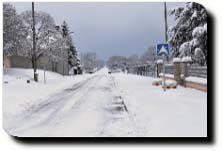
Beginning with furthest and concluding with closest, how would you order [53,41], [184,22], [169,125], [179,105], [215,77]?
[53,41] → [184,22] → [179,105] → [169,125] → [215,77]

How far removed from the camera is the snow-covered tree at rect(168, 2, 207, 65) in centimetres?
1115

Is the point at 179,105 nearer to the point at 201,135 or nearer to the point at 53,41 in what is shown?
the point at 201,135

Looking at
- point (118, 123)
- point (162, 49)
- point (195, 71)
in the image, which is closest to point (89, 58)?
point (162, 49)

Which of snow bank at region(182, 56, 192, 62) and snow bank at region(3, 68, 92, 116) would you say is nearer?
snow bank at region(3, 68, 92, 116)

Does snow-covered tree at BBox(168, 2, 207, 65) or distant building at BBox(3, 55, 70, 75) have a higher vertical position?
snow-covered tree at BBox(168, 2, 207, 65)

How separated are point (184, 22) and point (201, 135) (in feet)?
27.8

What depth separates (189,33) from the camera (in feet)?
44.2

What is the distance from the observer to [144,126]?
706 centimetres

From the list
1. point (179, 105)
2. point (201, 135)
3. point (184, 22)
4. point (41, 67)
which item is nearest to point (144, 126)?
point (201, 135)

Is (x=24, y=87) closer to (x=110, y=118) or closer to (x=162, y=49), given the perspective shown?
(x=162, y=49)

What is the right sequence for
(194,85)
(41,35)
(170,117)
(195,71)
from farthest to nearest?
(41,35), (195,71), (194,85), (170,117)

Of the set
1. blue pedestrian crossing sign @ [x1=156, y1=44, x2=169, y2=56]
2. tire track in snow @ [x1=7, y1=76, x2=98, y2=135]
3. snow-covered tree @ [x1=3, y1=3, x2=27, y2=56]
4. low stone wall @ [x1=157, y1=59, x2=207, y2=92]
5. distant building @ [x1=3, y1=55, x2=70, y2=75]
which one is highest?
snow-covered tree @ [x1=3, y1=3, x2=27, y2=56]

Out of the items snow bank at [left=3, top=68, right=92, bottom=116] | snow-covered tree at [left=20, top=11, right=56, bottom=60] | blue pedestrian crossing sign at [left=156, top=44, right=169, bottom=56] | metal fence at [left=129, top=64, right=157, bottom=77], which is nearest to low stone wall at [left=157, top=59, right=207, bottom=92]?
blue pedestrian crossing sign at [left=156, top=44, right=169, bottom=56]

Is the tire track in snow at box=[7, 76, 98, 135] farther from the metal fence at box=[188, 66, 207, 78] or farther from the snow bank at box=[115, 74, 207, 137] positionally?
the metal fence at box=[188, 66, 207, 78]
